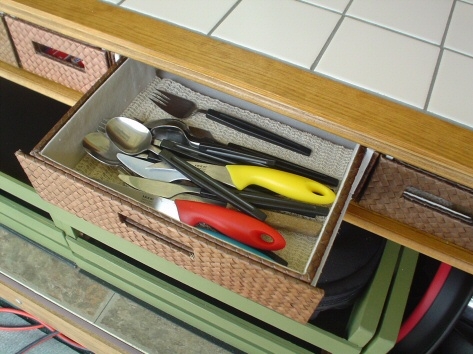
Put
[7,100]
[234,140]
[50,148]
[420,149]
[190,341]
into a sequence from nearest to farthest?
[420,149] → [50,148] → [234,140] → [190,341] → [7,100]

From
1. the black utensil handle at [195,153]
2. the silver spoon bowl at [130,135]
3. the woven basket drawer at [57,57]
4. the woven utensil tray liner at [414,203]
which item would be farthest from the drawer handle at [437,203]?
the woven basket drawer at [57,57]

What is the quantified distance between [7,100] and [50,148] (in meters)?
0.47

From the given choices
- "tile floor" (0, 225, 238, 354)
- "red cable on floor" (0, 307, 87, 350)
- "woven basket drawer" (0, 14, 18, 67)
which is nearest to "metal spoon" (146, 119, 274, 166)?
"woven basket drawer" (0, 14, 18, 67)

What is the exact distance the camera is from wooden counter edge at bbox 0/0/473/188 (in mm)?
463

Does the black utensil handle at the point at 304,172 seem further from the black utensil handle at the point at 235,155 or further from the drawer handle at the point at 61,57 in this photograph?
the drawer handle at the point at 61,57

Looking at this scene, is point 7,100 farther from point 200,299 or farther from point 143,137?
point 200,299

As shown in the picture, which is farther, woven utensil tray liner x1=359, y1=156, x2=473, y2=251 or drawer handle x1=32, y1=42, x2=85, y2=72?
drawer handle x1=32, y1=42, x2=85, y2=72

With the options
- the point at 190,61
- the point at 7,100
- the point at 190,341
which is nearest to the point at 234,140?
the point at 190,61

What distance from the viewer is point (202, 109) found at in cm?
71

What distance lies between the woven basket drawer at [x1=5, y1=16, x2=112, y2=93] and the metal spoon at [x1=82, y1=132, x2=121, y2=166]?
0.32 feet

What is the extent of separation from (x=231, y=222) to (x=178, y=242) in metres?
0.07

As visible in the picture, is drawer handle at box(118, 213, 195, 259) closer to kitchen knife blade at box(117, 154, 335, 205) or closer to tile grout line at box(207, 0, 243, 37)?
kitchen knife blade at box(117, 154, 335, 205)

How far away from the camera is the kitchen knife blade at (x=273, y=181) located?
0.57 meters

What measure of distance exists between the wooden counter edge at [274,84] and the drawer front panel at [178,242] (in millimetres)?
159
